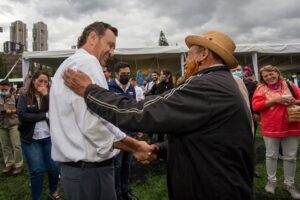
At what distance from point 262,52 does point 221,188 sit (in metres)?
9.90

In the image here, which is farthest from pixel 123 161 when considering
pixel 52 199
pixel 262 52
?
pixel 262 52

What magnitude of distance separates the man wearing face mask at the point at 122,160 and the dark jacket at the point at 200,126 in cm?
305

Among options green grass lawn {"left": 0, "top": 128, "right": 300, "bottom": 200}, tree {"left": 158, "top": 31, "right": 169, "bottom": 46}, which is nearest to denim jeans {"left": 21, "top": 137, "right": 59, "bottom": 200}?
green grass lawn {"left": 0, "top": 128, "right": 300, "bottom": 200}

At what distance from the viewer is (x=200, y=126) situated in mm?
1783

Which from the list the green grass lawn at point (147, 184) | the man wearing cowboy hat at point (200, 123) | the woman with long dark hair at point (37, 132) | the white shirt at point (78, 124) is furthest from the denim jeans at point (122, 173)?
the man wearing cowboy hat at point (200, 123)

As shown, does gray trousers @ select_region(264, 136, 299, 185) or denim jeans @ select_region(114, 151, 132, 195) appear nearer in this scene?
denim jeans @ select_region(114, 151, 132, 195)

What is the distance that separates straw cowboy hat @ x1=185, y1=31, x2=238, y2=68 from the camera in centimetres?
200

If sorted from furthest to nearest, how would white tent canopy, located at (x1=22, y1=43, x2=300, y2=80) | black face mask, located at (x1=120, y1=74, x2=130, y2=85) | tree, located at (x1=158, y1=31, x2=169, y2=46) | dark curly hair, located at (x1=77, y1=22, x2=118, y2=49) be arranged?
tree, located at (x1=158, y1=31, x2=169, y2=46), white tent canopy, located at (x1=22, y1=43, x2=300, y2=80), black face mask, located at (x1=120, y1=74, x2=130, y2=85), dark curly hair, located at (x1=77, y1=22, x2=118, y2=49)

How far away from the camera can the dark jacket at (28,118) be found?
4.50 m

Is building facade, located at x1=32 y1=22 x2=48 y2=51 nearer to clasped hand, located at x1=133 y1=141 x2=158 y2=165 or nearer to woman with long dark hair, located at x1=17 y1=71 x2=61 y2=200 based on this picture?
woman with long dark hair, located at x1=17 y1=71 x2=61 y2=200

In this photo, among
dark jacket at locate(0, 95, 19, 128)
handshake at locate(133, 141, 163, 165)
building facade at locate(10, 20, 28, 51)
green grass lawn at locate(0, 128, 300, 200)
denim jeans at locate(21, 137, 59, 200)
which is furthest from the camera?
building facade at locate(10, 20, 28, 51)

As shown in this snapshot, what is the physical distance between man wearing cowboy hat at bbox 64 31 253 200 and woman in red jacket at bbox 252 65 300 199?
3348 mm

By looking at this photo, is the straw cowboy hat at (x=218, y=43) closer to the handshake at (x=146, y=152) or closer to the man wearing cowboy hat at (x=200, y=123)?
the man wearing cowboy hat at (x=200, y=123)

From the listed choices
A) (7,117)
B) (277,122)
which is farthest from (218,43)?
(7,117)
